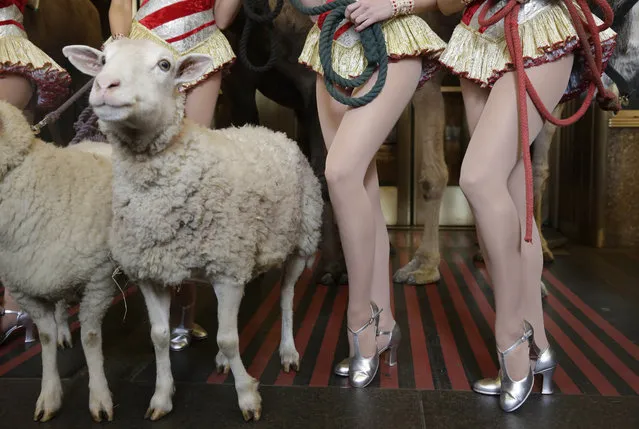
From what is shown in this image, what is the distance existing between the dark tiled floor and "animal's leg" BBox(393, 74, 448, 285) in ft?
0.64

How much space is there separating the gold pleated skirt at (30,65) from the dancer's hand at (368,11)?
1463mm

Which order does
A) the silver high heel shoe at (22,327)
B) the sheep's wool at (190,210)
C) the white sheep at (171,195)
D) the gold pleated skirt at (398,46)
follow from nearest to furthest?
1. the white sheep at (171,195)
2. the sheep's wool at (190,210)
3. the gold pleated skirt at (398,46)
4. the silver high heel shoe at (22,327)

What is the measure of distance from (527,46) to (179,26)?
1.37 metres

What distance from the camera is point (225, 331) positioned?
2.15 meters

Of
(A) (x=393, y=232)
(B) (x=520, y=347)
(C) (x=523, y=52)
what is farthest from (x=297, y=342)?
(A) (x=393, y=232)

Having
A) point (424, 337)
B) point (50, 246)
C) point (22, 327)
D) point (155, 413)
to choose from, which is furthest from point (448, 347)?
point (22, 327)

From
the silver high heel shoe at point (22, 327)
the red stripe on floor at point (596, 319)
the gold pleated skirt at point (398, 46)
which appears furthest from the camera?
the silver high heel shoe at point (22, 327)

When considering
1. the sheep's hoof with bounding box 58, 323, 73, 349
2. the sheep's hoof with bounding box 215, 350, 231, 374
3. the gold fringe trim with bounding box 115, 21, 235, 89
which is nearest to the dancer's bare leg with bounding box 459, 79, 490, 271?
the gold fringe trim with bounding box 115, 21, 235, 89

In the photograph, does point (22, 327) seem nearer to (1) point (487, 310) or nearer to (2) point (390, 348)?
(2) point (390, 348)

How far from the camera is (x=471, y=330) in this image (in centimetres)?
309

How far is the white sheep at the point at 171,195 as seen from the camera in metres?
1.90

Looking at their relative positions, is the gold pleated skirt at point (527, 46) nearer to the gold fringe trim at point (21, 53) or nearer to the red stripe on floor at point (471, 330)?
the red stripe on floor at point (471, 330)

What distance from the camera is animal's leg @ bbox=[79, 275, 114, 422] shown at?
85.6 inches

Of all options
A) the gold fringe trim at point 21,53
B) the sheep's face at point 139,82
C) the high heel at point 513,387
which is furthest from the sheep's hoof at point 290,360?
the gold fringe trim at point 21,53
